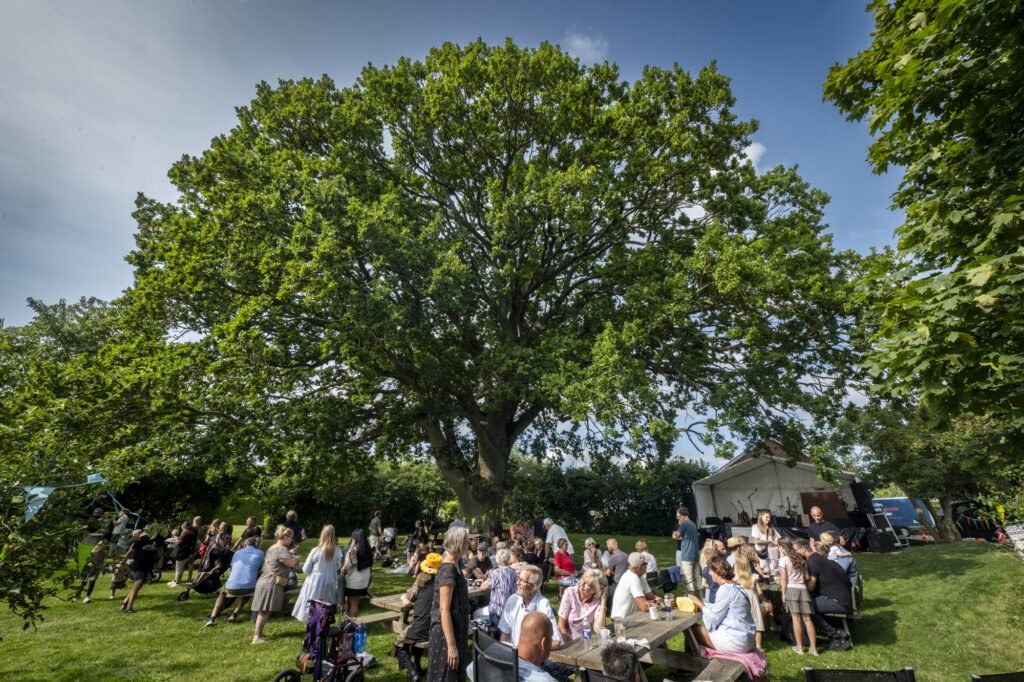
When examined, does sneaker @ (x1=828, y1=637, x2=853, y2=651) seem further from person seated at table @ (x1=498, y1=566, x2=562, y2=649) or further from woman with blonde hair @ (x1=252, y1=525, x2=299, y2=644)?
woman with blonde hair @ (x1=252, y1=525, x2=299, y2=644)

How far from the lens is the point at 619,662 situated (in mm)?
3805

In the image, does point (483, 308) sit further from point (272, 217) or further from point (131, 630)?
point (131, 630)

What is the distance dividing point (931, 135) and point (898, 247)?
1431 millimetres

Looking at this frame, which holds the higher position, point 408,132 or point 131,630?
point 408,132

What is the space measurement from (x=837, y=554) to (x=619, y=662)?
7.06 meters

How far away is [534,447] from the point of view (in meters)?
19.4

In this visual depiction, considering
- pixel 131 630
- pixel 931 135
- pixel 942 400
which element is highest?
pixel 931 135

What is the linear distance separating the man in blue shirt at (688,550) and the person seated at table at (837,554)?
252 centimetres

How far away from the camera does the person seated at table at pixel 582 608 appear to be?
5926 mm

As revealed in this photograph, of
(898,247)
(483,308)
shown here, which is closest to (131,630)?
(483,308)

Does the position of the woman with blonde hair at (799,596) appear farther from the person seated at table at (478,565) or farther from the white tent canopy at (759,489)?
the white tent canopy at (759,489)

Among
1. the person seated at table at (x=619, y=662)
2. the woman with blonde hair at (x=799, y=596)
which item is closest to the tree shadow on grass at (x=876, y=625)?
the woman with blonde hair at (x=799, y=596)

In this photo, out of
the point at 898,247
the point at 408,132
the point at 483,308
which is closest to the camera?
the point at 898,247

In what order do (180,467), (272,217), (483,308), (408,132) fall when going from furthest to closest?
(483,308)
(408,132)
(272,217)
(180,467)
